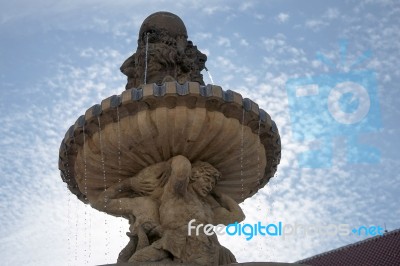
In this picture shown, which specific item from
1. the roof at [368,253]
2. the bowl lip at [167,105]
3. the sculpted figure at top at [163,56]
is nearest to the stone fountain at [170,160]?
the bowl lip at [167,105]

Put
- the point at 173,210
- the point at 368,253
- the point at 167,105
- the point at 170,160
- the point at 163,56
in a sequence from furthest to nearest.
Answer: the point at 368,253
the point at 163,56
the point at 170,160
the point at 173,210
the point at 167,105

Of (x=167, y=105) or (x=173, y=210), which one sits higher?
(x=167, y=105)

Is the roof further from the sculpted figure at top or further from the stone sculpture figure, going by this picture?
the stone sculpture figure

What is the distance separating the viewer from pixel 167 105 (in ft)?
25.6

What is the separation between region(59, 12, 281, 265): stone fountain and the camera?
775 cm

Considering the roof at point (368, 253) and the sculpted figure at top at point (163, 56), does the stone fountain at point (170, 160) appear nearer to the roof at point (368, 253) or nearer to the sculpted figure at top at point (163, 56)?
the sculpted figure at top at point (163, 56)

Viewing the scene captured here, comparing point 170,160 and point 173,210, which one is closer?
point 173,210

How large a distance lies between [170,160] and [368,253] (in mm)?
20178

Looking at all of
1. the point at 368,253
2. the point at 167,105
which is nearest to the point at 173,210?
the point at 167,105

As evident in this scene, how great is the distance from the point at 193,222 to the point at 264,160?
1619mm

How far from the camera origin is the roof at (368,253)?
25578mm

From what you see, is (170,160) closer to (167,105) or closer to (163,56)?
(167,105)

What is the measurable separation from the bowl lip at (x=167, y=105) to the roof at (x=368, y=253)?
18371 millimetres

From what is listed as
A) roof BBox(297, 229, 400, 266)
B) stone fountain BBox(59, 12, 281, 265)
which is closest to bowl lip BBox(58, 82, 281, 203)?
stone fountain BBox(59, 12, 281, 265)
